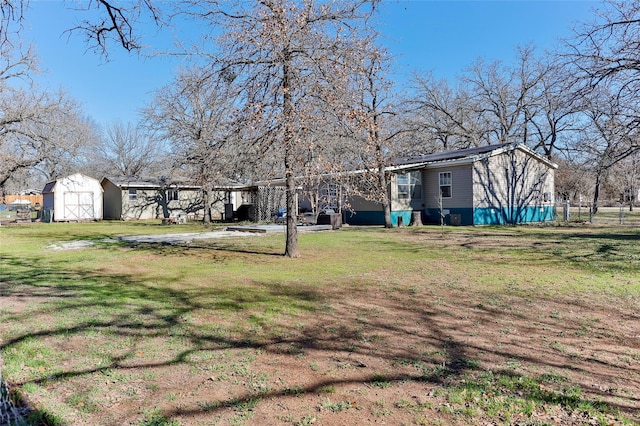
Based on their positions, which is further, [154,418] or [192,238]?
[192,238]

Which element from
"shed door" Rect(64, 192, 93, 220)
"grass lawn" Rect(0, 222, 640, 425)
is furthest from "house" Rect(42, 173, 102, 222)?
"grass lawn" Rect(0, 222, 640, 425)

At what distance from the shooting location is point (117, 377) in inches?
145

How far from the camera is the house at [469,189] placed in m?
22.6

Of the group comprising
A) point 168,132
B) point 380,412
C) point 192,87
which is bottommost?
point 380,412

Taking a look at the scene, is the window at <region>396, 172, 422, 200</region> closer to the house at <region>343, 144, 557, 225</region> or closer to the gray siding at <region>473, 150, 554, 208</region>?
the house at <region>343, 144, 557, 225</region>

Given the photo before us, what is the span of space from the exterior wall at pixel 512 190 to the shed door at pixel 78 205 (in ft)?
91.1

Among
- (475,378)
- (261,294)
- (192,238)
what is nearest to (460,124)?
(192,238)

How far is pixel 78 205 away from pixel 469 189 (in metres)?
27.8

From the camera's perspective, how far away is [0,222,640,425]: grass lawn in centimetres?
318

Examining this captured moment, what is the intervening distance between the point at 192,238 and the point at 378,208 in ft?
36.4

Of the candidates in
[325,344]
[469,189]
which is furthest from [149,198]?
[325,344]

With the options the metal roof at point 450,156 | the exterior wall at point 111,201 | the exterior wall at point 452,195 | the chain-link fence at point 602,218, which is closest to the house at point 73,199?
the exterior wall at point 111,201

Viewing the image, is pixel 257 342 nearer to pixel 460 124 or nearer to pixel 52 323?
pixel 52 323

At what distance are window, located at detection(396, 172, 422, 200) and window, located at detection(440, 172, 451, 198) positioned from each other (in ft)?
4.12
